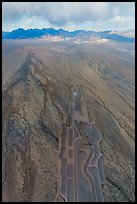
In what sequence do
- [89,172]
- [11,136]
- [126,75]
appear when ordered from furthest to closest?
1. [126,75]
2. [11,136]
3. [89,172]

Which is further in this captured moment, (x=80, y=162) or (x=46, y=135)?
(x=46, y=135)

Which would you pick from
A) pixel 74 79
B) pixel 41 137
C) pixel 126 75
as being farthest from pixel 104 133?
pixel 126 75

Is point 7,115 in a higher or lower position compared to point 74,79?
lower

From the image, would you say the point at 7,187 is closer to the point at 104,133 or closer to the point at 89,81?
the point at 104,133

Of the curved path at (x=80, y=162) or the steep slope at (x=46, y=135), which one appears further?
the steep slope at (x=46, y=135)

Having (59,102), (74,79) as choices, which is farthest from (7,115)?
(74,79)

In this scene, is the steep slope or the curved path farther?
the steep slope

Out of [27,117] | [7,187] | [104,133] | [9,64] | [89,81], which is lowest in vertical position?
[7,187]

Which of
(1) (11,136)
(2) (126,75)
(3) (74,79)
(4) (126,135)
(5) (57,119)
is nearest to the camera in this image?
(1) (11,136)

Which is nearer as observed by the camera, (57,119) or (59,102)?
(57,119)

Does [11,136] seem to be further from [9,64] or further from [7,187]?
[9,64]

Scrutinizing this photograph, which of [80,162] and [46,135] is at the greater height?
[46,135]
